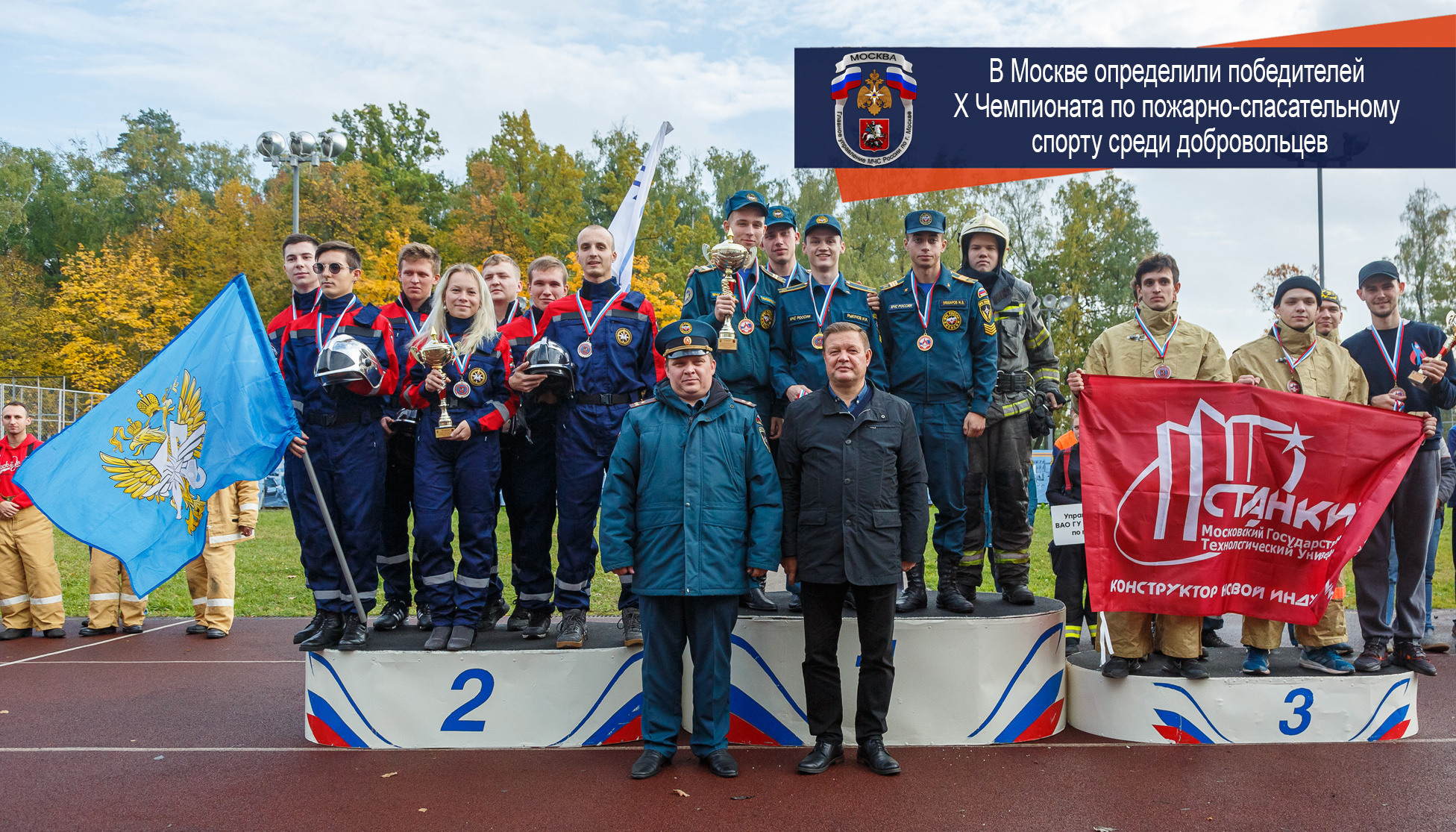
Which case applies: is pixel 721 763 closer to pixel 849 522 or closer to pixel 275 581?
pixel 849 522

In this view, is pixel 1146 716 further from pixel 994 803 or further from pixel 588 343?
pixel 588 343

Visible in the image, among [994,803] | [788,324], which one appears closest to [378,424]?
[788,324]

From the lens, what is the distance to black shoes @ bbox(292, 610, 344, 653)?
548cm

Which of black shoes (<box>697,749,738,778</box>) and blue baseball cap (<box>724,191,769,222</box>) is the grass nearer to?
blue baseball cap (<box>724,191,769,222</box>)

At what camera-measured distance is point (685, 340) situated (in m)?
5.00

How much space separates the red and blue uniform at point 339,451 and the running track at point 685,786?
1014mm

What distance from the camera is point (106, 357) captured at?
33375mm

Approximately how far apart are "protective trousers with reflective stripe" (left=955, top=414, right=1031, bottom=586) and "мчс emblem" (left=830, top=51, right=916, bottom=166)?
4111mm

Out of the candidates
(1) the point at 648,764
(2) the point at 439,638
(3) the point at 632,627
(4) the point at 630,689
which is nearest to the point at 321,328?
(2) the point at 439,638

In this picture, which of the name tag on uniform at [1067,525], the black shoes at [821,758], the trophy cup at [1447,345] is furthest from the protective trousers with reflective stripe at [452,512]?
the trophy cup at [1447,345]

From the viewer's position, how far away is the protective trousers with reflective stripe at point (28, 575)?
29.1 ft

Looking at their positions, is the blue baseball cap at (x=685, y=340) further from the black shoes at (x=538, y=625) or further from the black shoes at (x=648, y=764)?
the black shoes at (x=648, y=764)

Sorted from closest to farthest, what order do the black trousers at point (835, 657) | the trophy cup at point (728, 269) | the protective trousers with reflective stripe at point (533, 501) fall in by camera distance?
the black trousers at point (835, 657), the trophy cup at point (728, 269), the protective trousers with reflective stripe at point (533, 501)

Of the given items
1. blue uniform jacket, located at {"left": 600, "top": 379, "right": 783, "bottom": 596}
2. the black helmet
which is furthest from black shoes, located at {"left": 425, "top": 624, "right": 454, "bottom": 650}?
the black helmet
